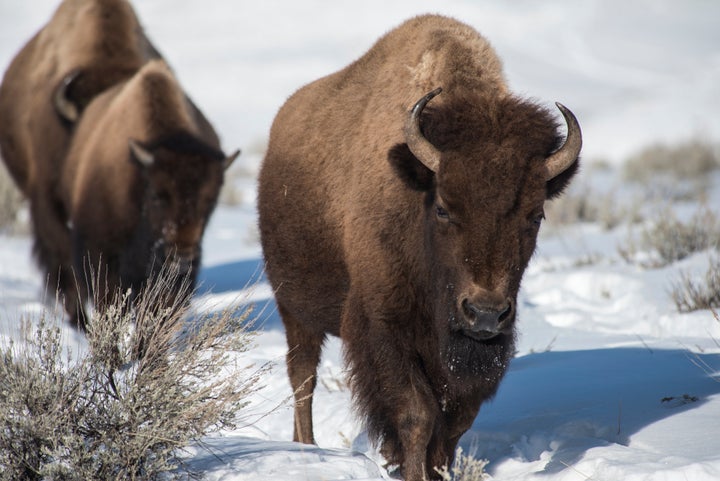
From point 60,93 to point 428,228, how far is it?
575 cm

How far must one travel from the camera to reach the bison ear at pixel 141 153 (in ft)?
23.3

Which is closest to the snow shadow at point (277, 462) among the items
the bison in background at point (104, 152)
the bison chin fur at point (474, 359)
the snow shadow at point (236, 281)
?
the bison chin fur at point (474, 359)

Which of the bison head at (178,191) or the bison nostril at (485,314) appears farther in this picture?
the bison head at (178,191)

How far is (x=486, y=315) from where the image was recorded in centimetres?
363

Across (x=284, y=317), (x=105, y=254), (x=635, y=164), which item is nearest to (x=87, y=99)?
(x=105, y=254)

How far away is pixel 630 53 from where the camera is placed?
65438 millimetres

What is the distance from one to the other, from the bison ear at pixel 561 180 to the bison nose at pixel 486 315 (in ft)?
2.25

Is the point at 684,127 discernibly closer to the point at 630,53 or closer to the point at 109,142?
the point at 109,142

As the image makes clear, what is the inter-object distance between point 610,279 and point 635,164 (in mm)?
→ 12863

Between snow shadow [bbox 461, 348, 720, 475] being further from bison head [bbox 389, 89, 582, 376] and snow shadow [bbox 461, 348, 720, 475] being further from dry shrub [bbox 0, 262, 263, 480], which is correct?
dry shrub [bbox 0, 262, 263, 480]

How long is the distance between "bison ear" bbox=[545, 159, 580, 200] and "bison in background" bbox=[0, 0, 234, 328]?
2560 millimetres

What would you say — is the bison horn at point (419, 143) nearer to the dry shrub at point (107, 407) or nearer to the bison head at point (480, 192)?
the bison head at point (480, 192)

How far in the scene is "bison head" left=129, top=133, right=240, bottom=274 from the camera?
6.89 meters

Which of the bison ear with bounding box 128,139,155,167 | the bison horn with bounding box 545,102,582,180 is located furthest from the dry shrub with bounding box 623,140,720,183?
the bison horn with bounding box 545,102,582,180
